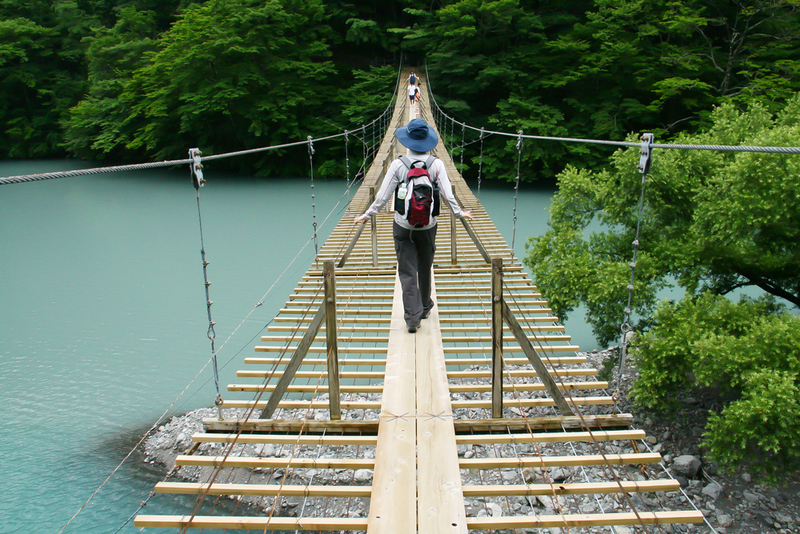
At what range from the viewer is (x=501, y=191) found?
10.9 m

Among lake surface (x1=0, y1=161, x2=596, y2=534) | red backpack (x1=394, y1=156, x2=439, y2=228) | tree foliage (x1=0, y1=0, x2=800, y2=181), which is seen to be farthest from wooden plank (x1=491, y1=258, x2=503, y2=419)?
tree foliage (x1=0, y1=0, x2=800, y2=181)

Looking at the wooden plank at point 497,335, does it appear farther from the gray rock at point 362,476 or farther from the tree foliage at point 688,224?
the tree foliage at point 688,224

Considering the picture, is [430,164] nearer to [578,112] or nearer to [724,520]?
[724,520]

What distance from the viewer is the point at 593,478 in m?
3.50

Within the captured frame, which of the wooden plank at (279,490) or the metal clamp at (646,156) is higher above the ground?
the metal clamp at (646,156)

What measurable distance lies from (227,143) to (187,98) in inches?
71.8

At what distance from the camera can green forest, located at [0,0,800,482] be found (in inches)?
130

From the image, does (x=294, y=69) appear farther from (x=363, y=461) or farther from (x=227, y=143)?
(x=363, y=461)

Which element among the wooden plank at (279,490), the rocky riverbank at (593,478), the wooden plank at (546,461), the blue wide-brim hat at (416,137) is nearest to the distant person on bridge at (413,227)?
the blue wide-brim hat at (416,137)

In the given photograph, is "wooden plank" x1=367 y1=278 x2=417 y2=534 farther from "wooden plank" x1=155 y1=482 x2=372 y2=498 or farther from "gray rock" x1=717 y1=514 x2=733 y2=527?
"gray rock" x1=717 y1=514 x2=733 y2=527

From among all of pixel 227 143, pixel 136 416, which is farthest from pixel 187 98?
pixel 136 416

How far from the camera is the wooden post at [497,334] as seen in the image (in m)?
1.66

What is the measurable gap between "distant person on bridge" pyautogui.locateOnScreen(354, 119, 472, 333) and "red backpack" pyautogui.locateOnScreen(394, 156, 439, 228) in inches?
1.0

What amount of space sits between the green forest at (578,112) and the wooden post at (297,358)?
229cm
